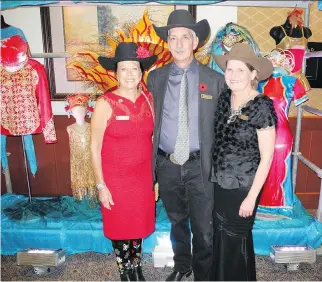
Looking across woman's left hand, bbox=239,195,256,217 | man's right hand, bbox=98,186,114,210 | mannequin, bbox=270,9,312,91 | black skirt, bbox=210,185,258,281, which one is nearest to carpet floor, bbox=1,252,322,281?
black skirt, bbox=210,185,258,281

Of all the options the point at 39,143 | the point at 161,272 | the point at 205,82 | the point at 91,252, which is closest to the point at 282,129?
the point at 205,82

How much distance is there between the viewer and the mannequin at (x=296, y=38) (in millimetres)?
3080

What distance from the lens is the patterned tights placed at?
2477 mm

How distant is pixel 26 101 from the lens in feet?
10.0

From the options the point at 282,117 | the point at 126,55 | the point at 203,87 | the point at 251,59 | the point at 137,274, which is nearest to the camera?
the point at 251,59

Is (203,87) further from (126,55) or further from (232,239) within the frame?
(232,239)

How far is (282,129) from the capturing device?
3.01m

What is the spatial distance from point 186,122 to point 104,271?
1.63 metres

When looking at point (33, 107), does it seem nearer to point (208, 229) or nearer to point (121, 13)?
point (121, 13)

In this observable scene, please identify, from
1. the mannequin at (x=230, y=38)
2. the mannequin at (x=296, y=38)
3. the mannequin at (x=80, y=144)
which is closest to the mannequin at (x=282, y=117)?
the mannequin at (x=296, y=38)

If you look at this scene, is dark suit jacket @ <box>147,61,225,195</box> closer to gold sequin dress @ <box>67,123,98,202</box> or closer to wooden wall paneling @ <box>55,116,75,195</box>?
gold sequin dress @ <box>67,123,98,202</box>

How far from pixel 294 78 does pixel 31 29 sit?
2797 mm

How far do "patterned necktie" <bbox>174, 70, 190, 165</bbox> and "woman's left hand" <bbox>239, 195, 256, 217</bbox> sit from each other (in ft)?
1.62

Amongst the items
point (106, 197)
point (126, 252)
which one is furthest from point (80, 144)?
point (126, 252)
